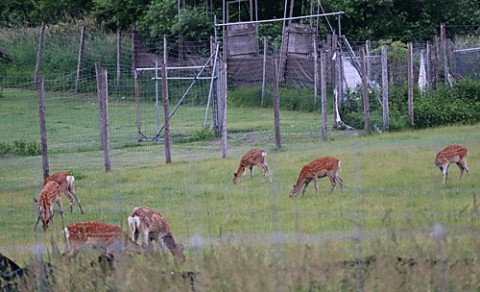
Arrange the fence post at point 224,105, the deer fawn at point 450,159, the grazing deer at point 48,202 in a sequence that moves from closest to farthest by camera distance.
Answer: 1. the grazing deer at point 48,202
2. the deer fawn at point 450,159
3. the fence post at point 224,105

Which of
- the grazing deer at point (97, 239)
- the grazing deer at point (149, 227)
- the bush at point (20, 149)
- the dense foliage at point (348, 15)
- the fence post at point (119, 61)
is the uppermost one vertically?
the dense foliage at point (348, 15)

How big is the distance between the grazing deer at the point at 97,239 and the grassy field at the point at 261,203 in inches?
18.7

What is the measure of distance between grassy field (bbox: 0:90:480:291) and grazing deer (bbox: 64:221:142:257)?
1.56ft

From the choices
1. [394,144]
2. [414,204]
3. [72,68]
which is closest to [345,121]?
[394,144]

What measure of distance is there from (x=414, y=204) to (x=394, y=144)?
24.8ft

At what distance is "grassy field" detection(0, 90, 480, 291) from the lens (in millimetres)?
6910

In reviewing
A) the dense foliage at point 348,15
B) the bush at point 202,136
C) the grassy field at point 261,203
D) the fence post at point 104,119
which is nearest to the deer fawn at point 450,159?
the grassy field at point 261,203

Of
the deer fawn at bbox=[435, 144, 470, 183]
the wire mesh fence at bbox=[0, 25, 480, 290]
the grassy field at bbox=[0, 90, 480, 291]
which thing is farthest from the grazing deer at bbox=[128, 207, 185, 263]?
the deer fawn at bbox=[435, 144, 470, 183]

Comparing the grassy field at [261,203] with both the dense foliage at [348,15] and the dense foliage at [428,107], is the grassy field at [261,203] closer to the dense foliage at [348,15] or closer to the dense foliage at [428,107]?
the dense foliage at [428,107]

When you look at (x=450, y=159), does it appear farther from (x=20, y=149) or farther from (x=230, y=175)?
(x=20, y=149)

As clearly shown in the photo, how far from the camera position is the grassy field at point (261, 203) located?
691 centimetres

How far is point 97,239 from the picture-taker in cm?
886

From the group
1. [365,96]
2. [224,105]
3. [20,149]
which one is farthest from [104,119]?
[365,96]

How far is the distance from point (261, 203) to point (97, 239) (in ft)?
14.1
